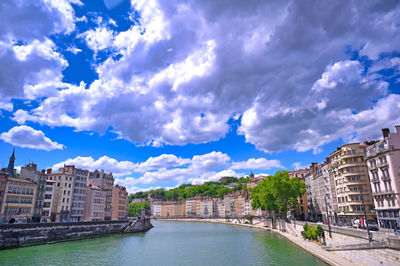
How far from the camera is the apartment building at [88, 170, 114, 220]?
4166 inches

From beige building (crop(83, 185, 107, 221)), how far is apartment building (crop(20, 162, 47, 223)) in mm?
17311

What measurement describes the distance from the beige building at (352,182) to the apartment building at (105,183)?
79.3 meters

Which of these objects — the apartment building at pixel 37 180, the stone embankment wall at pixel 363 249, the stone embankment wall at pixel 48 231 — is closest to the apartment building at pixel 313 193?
the stone embankment wall at pixel 363 249

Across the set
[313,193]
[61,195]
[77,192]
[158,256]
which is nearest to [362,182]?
[313,193]

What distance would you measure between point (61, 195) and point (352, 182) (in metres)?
79.8

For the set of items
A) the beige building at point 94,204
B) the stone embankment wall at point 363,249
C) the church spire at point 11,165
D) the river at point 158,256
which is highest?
the church spire at point 11,165

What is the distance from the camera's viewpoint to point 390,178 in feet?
165

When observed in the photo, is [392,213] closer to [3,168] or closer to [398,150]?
[398,150]

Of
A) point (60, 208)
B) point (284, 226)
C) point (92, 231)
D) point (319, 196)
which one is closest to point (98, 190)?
point (60, 208)

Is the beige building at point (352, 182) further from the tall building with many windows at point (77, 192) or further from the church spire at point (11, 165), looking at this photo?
the church spire at point (11, 165)

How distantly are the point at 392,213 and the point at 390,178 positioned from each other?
633 cm

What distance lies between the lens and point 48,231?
203 feet

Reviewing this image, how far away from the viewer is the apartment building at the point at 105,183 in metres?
106

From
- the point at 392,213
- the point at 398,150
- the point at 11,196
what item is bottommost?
the point at 392,213
